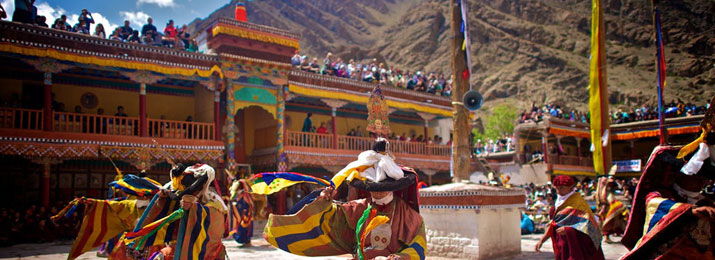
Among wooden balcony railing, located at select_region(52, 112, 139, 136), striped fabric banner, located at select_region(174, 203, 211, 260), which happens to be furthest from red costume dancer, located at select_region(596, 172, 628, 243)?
wooden balcony railing, located at select_region(52, 112, 139, 136)

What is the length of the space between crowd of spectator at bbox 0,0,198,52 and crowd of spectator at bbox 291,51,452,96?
4155 millimetres

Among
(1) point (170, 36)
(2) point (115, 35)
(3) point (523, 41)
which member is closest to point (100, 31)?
(2) point (115, 35)

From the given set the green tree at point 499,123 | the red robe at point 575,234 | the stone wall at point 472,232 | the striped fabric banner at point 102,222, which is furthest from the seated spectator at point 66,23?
the green tree at point 499,123

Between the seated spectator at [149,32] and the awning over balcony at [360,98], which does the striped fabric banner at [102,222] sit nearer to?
the seated spectator at [149,32]

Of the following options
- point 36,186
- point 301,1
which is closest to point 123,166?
point 36,186

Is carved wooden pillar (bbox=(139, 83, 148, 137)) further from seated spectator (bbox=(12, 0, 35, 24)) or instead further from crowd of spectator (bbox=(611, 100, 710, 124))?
crowd of spectator (bbox=(611, 100, 710, 124))

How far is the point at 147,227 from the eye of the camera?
18.3 feet

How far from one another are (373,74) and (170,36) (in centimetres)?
823

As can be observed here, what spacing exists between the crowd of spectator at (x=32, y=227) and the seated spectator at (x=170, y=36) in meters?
5.90

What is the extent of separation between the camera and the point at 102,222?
655 cm

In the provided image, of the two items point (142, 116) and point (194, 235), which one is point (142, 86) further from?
point (194, 235)

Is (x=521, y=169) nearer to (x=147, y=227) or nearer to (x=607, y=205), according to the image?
(x=607, y=205)

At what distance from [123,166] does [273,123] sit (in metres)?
5.16

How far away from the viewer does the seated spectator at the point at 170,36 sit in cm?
1684
